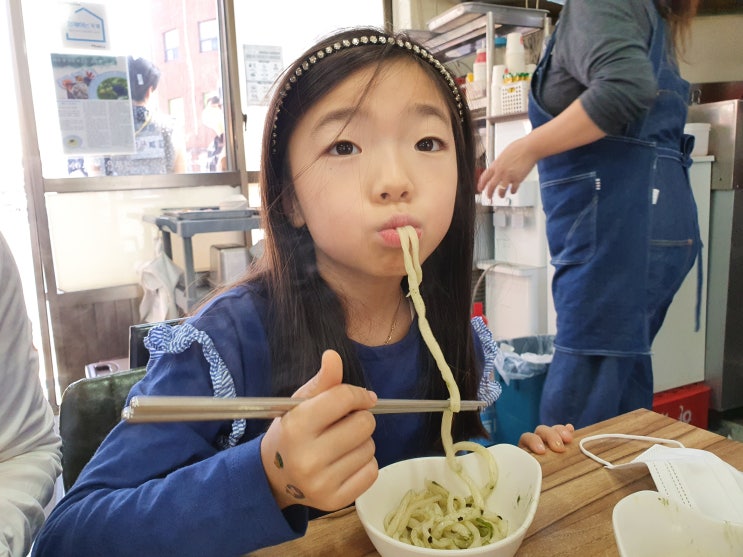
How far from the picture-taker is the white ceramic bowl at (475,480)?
1.91 feet

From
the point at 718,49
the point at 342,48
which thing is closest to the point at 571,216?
the point at 342,48

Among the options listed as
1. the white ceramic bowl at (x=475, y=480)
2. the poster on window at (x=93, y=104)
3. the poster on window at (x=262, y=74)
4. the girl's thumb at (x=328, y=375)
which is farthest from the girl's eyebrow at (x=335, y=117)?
the poster on window at (x=93, y=104)

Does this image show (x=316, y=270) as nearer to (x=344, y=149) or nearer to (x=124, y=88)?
(x=344, y=149)

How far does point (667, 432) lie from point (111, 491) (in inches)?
30.4

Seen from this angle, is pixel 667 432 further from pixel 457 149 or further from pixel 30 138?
pixel 30 138

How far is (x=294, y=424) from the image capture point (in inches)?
17.1

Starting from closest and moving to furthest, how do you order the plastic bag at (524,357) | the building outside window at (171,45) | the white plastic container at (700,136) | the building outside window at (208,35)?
the plastic bag at (524,357), the white plastic container at (700,136), the building outside window at (208,35), the building outside window at (171,45)

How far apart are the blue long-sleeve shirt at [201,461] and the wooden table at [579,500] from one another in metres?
0.10

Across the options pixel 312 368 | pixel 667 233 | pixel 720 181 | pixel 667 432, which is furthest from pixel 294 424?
pixel 720 181

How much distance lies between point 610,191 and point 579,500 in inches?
33.8

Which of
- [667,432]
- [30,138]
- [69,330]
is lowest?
[69,330]

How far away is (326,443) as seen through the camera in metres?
0.43

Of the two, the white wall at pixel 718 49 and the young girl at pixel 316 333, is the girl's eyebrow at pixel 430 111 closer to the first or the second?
the young girl at pixel 316 333

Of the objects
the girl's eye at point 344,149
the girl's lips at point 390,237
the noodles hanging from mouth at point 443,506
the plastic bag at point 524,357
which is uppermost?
the girl's eye at point 344,149
